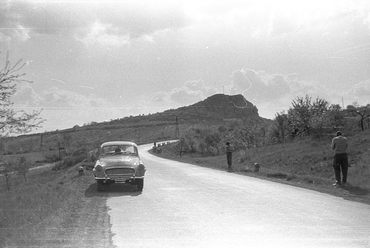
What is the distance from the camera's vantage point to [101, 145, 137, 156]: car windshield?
56.5 ft

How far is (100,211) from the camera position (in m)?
10.7

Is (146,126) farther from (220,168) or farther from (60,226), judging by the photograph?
(60,226)

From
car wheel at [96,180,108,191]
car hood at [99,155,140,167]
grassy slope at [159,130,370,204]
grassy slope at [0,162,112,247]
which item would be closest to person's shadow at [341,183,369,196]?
grassy slope at [159,130,370,204]

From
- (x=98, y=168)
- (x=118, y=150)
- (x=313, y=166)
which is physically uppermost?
(x=118, y=150)

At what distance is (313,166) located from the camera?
85.4ft

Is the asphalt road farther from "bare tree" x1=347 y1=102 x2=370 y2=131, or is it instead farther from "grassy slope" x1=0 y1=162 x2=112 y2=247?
"bare tree" x1=347 y1=102 x2=370 y2=131

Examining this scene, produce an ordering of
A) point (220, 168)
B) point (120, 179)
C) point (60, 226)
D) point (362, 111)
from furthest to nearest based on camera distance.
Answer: point (362, 111) → point (220, 168) → point (120, 179) → point (60, 226)

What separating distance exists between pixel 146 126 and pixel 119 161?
130m

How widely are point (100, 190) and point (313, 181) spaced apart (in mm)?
9240

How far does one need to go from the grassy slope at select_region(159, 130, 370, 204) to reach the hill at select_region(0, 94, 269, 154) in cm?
6785

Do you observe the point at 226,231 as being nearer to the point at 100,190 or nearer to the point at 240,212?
the point at 240,212

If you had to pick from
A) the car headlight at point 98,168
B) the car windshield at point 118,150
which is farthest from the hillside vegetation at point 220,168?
the car windshield at point 118,150

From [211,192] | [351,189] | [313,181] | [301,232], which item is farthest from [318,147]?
[301,232]

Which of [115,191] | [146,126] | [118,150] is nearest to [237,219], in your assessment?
[115,191]
